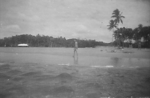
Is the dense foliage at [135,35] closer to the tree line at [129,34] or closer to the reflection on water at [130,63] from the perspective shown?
the tree line at [129,34]

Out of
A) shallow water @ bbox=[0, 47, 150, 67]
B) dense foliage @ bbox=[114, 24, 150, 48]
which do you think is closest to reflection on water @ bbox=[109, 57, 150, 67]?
shallow water @ bbox=[0, 47, 150, 67]

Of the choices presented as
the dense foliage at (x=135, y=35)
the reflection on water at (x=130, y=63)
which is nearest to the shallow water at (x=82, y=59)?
the reflection on water at (x=130, y=63)

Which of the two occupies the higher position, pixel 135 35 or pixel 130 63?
pixel 135 35

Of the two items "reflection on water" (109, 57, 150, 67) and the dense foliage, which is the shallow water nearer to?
"reflection on water" (109, 57, 150, 67)

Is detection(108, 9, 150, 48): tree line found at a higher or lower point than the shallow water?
higher

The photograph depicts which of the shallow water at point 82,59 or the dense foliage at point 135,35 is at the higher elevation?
the dense foliage at point 135,35

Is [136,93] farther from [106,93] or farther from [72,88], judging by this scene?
[72,88]

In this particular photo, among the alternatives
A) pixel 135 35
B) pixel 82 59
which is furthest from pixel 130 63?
pixel 135 35

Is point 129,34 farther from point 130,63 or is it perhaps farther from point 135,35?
point 130,63

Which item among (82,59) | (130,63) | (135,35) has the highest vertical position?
(135,35)
